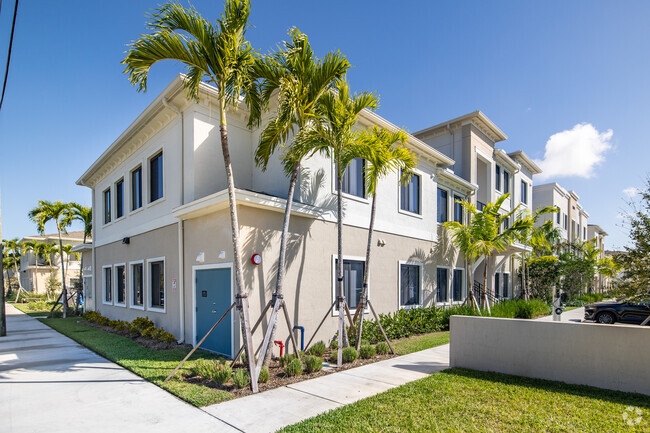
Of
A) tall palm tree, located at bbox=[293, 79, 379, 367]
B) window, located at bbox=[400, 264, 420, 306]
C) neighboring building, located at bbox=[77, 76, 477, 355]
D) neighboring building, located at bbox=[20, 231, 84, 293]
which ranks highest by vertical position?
tall palm tree, located at bbox=[293, 79, 379, 367]

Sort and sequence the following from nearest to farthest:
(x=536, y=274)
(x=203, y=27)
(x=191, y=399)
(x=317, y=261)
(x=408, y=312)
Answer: (x=191, y=399) < (x=203, y=27) < (x=317, y=261) < (x=408, y=312) < (x=536, y=274)

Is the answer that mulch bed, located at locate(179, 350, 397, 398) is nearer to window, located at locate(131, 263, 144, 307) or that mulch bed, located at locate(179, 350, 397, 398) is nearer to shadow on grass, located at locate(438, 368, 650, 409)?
shadow on grass, located at locate(438, 368, 650, 409)

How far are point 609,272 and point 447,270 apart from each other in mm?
7480

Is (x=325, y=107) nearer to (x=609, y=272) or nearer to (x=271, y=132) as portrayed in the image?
(x=271, y=132)

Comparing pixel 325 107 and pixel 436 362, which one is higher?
pixel 325 107

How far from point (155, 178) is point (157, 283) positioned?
3448 millimetres

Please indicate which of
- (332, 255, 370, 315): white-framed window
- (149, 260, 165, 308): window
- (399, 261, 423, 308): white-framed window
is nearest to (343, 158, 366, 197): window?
(332, 255, 370, 315): white-framed window

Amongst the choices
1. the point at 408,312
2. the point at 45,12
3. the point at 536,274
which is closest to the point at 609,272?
the point at 408,312

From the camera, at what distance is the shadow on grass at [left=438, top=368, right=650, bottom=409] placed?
5961 millimetres

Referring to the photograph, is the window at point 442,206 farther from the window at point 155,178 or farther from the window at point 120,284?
the window at point 120,284

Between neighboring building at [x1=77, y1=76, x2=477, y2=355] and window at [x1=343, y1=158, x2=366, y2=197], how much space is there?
47mm

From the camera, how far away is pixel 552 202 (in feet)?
111

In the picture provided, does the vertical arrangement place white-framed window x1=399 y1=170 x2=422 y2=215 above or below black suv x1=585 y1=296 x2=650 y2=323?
above

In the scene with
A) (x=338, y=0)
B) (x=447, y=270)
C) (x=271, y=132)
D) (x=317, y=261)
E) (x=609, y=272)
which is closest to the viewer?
(x=271, y=132)
